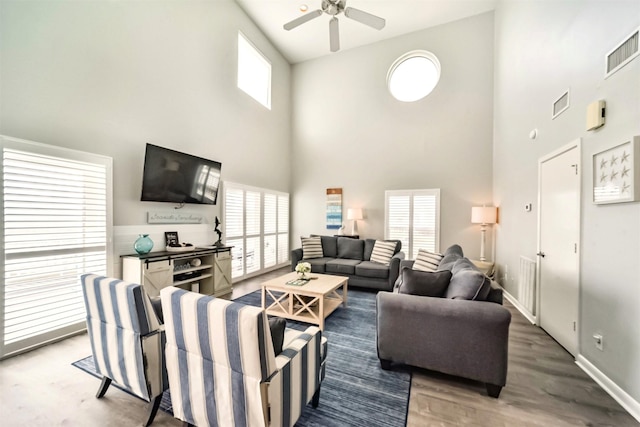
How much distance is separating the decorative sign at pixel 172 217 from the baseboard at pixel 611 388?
5.02 meters

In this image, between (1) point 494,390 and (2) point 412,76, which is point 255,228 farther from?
(2) point 412,76

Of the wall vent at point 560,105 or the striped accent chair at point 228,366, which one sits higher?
the wall vent at point 560,105

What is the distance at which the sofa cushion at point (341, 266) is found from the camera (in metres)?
4.59

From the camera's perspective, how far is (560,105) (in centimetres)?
272

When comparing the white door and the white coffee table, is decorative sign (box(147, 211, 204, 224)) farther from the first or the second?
the white door

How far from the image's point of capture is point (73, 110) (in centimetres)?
273

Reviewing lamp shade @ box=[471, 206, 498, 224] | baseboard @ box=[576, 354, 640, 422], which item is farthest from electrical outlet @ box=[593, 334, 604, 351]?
lamp shade @ box=[471, 206, 498, 224]

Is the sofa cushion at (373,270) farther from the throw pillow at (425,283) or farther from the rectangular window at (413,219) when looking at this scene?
the throw pillow at (425,283)

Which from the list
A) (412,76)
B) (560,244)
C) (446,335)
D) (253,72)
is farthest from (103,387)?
(412,76)

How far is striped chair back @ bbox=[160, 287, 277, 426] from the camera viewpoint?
115 centimetres

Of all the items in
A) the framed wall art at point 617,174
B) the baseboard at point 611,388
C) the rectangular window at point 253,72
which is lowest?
the baseboard at point 611,388

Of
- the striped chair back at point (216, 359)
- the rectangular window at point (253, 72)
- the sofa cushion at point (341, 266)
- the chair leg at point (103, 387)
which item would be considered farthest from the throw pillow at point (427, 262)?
the rectangular window at point (253, 72)

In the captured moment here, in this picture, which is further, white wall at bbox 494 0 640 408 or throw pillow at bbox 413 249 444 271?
throw pillow at bbox 413 249 444 271

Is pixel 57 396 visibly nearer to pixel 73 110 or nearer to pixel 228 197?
pixel 73 110
